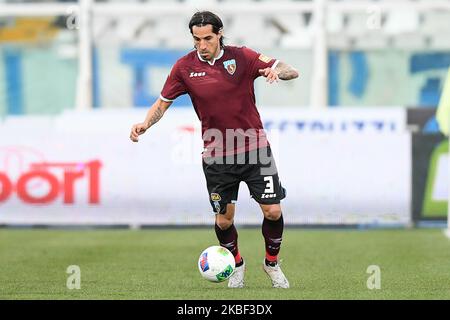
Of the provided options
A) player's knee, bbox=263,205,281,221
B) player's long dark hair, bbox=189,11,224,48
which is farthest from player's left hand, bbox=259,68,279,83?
player's knee, bbox=263,205,281,221

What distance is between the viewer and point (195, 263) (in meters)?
13.4

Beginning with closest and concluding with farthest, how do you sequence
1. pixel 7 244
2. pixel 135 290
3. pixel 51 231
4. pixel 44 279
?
pixel 135 290
pixel 44 279
pixel 7 244
pixel 51 231

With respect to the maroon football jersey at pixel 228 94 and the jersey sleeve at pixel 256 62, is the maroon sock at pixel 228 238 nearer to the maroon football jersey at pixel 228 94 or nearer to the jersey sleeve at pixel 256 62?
the maroon football jersey at pixel 228 94

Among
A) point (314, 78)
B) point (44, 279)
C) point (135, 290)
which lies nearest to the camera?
point (135, 290)

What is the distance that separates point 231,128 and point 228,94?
330 mm

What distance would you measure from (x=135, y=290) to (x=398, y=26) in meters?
16.4

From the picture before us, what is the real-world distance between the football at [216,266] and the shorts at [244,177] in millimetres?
567

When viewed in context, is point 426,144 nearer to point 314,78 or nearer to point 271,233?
point 314,78

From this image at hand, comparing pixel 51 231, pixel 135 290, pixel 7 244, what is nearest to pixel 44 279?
pixel 135 290

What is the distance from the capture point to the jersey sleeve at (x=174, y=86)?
425 inches

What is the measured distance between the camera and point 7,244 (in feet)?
52.8

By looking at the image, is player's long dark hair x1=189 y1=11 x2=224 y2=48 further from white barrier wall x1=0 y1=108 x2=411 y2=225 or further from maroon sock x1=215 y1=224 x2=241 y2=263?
white barrier wall x1=0 y1=108 x2=411 y2=225

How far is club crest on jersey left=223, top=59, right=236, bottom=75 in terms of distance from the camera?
34.7 ft

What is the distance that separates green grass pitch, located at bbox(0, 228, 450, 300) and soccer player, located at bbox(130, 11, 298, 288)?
710mm
